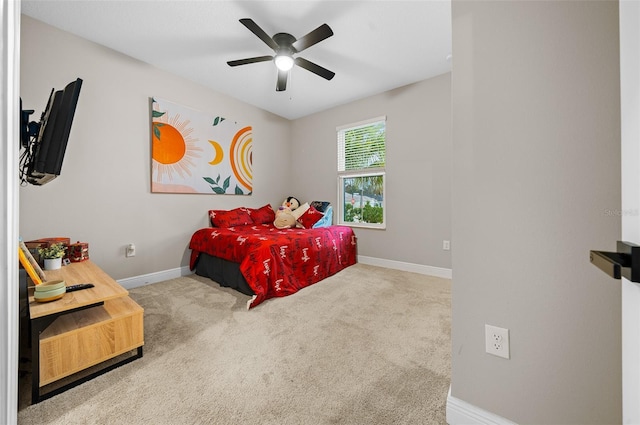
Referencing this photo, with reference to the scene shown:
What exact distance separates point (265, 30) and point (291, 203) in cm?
252

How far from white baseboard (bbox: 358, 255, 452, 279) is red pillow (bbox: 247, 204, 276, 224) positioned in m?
1.60

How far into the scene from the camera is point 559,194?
878 mm

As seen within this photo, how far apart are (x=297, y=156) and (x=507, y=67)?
4010 mm

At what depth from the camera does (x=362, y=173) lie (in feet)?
13.1

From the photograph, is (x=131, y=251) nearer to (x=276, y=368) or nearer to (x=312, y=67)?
(x=276, y=368)

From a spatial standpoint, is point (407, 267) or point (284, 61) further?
point (407, 267)

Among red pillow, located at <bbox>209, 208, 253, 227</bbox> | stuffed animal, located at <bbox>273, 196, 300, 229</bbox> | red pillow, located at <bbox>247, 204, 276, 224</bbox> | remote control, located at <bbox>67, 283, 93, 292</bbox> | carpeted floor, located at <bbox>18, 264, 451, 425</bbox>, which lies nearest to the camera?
carpeted floor, located at <bbox>18, 264, 451, 425</bbox>

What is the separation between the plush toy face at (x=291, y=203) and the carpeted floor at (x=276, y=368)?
205 cm

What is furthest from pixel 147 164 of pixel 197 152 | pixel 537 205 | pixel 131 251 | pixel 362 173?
pixel 537 205

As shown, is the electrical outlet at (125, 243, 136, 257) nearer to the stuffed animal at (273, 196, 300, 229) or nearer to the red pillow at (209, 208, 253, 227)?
the red pillow at (209, 208, 253, 227)

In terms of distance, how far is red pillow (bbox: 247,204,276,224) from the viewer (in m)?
3.99

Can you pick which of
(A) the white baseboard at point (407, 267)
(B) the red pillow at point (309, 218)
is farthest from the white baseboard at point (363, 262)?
(B) the red pillow at point (309, 218)

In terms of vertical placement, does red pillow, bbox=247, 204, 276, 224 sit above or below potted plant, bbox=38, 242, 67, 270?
above

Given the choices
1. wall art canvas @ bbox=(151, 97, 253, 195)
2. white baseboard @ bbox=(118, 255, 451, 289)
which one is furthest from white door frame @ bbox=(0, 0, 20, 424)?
wall art canvas @ bbox=(151, 97, 253, 195)
